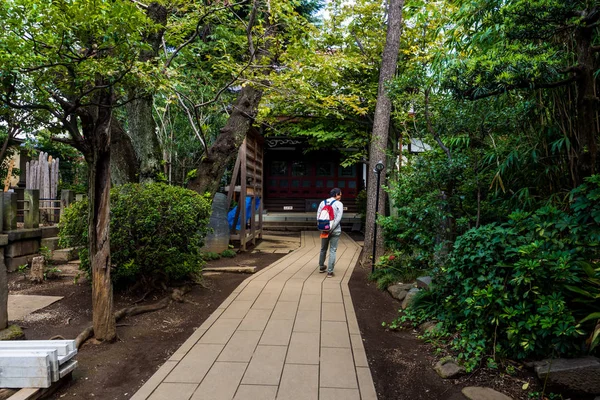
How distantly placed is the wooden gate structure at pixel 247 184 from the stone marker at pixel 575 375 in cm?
832

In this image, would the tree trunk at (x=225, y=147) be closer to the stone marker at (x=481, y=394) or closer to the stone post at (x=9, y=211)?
the stone post at (x=9, y=211)

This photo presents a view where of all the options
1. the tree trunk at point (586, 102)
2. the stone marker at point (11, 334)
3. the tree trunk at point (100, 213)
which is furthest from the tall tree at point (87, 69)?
the tree trunk at point (586, 102)

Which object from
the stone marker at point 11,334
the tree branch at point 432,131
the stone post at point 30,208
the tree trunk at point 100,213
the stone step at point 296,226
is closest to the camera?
the stone marker at point 11,334

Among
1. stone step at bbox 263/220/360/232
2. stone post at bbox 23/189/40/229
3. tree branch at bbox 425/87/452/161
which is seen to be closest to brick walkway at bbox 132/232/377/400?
tree branch at bbox 425/87/452/161

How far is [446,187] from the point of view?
191 inches

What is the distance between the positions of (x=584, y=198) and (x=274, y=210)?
15695mm

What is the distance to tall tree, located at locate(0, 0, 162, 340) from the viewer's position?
325 centimetres

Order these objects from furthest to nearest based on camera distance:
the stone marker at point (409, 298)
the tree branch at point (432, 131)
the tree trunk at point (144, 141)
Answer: the tree trunk at point (144, 141) → the stone marker at point (409, 298) → the tree branch at point (432, 131)

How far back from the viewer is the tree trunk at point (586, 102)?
3420 millimetres

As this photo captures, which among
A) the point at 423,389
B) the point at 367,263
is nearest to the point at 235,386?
the point at 423,389

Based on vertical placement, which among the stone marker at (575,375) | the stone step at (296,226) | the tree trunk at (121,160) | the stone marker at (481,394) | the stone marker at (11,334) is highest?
the tree trunk at (121,160)

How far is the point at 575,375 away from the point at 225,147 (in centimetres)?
636

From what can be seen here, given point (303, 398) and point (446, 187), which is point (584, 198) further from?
point (303, 398)

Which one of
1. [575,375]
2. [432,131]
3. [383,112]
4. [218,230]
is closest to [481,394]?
[575,375]
